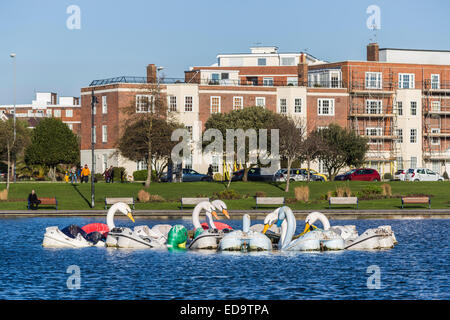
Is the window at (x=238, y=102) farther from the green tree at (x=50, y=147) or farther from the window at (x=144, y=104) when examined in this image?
the window at (x=144, y=104)

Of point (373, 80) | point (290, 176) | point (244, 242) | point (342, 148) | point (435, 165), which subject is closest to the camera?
point (244, 242)

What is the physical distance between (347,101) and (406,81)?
9611 millimetres

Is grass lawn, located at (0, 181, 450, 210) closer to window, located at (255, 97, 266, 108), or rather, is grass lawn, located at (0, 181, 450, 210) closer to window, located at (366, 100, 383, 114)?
window, located at (255, 97, 266, 108)

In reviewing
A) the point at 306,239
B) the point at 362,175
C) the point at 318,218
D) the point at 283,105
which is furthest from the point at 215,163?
the point at 306,239

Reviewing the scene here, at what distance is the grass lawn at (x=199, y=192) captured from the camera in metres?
50.7

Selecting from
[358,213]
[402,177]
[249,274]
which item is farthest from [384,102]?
[249,274]

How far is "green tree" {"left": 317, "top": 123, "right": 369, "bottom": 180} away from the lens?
7912cm

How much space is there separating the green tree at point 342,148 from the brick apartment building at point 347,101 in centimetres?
667

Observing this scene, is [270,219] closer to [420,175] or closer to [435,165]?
[420,175]

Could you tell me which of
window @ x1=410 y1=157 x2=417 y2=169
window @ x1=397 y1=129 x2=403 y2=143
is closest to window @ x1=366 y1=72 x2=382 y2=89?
window @ x1=397 y1=129 x2=403 y2=143

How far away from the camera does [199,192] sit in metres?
60.8

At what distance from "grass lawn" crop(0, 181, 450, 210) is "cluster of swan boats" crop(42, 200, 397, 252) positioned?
15.2 meters

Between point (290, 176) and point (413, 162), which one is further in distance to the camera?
point (413, 162)

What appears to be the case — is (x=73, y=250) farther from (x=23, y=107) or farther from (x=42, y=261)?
(x=23, y=107)
